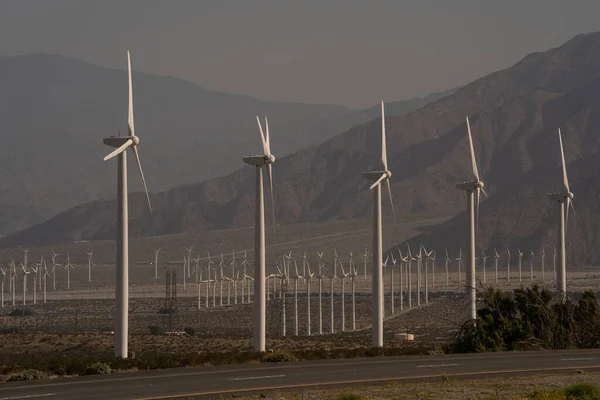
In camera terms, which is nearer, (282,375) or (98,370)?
(282,375)

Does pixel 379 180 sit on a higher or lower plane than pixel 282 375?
higher

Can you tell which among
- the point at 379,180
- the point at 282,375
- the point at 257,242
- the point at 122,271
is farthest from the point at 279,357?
the point at 379,180

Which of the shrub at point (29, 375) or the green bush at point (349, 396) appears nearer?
the green bush at point (349, 396)

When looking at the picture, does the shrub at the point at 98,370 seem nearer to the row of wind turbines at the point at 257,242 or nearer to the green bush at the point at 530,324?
the row of wind turbines at the point at 257,242

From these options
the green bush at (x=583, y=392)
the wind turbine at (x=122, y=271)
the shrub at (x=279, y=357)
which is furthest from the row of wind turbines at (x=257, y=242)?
the green bush at (x=583, y=392)

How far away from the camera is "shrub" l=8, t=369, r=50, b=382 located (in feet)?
135

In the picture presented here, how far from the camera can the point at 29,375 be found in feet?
136

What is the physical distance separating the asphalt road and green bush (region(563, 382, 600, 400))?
7221 millimetres

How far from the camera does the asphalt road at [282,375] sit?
1433 inches

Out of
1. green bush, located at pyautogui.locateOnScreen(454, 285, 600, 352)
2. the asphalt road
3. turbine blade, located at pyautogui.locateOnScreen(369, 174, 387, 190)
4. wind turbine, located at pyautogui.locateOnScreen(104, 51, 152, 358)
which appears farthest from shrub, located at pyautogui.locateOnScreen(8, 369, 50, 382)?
turbine blade, located at pyautogui.locateOnScreen(369, 174, 387, 190)

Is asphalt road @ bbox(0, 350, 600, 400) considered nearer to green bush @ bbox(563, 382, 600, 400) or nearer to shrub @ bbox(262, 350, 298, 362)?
shrub @ bbox(262, 350, 298, 362)

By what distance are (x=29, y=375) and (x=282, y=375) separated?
328 inches

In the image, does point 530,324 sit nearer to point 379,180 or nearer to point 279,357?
point 379,180

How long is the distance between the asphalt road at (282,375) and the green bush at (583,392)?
722 cm
